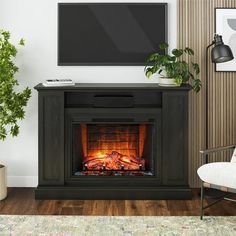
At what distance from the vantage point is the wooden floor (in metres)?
4.56

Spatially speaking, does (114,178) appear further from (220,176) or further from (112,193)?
(220,176)

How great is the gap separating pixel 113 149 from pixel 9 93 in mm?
1127

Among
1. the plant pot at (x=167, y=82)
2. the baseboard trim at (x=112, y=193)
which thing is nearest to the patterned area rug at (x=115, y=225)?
the baseboard trim at (x=112, y=193)

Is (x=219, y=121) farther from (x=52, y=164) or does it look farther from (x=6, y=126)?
(x=6, y=126)

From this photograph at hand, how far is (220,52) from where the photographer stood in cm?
486

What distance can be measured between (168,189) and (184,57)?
131cm

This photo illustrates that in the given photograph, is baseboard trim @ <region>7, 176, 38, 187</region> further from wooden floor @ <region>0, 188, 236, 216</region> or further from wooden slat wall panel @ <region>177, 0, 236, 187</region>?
wooden slat wall panel @ <region>177, 0, 236, 187</region>

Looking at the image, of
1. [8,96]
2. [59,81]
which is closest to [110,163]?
[59,81]

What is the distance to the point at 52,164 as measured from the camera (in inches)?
197

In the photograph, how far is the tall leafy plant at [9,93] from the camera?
4832 mm

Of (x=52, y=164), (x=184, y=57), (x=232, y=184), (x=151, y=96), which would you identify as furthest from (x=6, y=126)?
(x=232, y=184)

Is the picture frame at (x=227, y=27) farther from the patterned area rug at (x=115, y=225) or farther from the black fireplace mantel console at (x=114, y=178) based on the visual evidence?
the patterned area rug at (x=115, y=225)

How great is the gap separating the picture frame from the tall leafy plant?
1.90 meters

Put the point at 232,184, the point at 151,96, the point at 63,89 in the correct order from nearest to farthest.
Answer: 1. the point at 232,184
2. the point at 63,89
3. the point at 151,96
